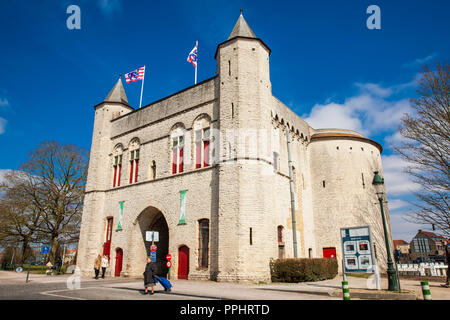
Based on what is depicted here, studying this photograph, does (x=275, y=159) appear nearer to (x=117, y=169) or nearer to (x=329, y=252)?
(x=329, y=252)

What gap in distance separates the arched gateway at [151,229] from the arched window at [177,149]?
11.1ft

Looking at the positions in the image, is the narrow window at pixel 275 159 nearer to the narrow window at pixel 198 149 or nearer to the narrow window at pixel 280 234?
the narrow window at pixel 280 234

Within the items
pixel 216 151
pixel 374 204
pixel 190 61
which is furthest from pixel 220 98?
pixel 374 204

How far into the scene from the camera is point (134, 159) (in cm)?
2353

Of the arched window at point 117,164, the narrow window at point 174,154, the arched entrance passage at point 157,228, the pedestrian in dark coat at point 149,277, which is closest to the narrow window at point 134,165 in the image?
the arched window at point 117,164

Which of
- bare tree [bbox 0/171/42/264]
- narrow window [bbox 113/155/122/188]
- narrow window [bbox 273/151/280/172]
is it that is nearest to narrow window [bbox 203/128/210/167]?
narrow window [bbox 273/151/280/172]

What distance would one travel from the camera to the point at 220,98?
18.7m

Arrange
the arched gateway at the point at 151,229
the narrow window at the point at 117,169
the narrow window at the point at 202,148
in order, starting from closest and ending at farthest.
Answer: the narrow window at the point at 202,148
the arched gateway at the point at 151,229
the narrow window at the point at 117,169

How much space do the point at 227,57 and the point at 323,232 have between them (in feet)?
47.8

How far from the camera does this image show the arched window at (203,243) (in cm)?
1716

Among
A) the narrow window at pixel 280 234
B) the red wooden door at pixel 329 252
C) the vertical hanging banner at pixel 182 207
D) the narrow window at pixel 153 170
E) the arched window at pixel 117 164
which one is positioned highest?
the arched window at pixel 117 164

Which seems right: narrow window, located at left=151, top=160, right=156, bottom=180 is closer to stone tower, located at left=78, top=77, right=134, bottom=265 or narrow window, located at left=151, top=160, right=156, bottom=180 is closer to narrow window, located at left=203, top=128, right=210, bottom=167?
narrow window, located at left=203, top=128, right=210, bottom=167

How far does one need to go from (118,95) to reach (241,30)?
13234 mm
